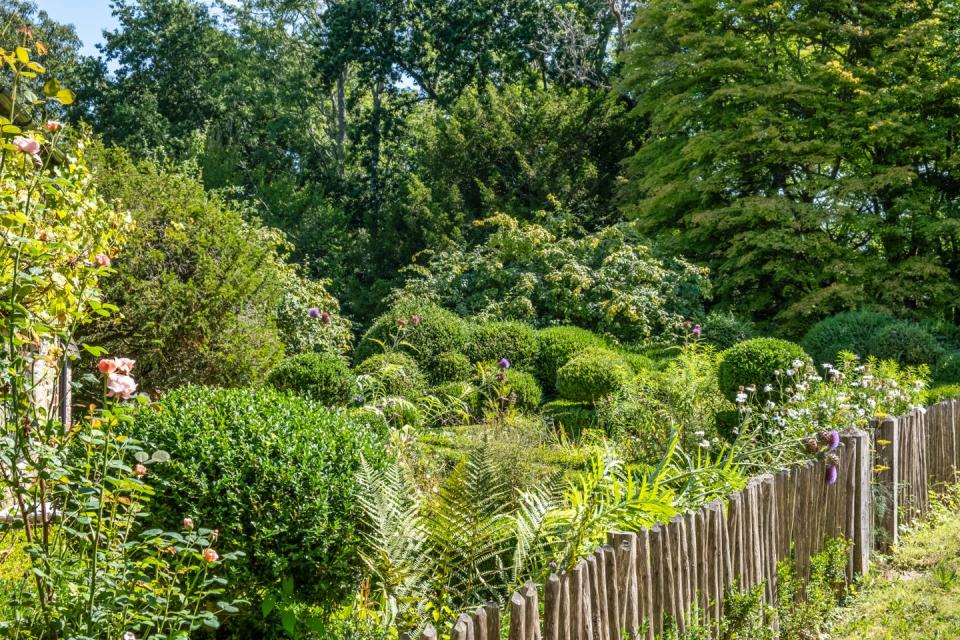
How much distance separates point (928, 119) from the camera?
13445 millimetres

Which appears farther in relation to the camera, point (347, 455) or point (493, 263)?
point (493, 263)

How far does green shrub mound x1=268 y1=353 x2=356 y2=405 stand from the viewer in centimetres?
734

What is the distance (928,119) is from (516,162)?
7965 millimetres

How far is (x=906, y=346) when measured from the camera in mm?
10133

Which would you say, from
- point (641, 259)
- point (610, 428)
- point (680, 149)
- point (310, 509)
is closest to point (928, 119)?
point (680, 149)

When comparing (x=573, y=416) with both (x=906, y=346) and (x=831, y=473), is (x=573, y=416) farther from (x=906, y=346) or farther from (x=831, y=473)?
(x=831, y=473)

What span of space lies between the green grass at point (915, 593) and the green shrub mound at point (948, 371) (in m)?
4.59

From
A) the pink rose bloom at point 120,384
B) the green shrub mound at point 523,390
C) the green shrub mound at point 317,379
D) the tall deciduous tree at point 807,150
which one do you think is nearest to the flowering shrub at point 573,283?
the tall deciduous tree at point 807,150

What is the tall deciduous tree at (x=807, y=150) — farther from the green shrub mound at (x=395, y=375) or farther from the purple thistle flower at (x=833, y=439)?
the purple thistle flower at (x=833, y=439)

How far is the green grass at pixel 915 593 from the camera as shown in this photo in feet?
13.0

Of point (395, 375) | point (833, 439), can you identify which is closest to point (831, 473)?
point (833, 439)

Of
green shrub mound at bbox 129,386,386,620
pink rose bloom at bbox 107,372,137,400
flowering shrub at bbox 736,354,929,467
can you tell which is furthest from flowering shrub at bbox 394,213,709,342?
pink rose bloom at bbox 107,372,137,400

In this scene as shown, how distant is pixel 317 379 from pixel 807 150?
1050 centimetres

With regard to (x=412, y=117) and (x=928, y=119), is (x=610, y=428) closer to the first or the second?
(x=928, y=119)
